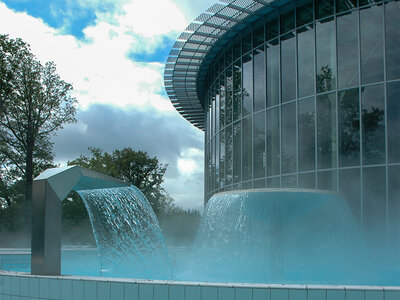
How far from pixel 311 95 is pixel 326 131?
4.13 ft

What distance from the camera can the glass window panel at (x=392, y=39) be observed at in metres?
12.9

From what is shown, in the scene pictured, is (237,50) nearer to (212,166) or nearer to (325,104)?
(325,104)

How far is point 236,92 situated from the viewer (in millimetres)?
18391

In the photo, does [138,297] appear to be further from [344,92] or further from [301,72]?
[301,72]

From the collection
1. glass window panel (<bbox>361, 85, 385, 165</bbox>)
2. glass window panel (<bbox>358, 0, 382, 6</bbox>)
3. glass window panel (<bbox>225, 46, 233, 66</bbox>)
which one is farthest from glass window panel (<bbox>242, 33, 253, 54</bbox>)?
glass window panel (<bbox>361, 85, 385, 165</bbox>)

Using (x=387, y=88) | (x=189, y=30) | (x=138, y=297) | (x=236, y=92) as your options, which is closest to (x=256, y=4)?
(x=189, y=30)

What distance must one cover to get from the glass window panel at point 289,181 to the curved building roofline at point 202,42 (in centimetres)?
541

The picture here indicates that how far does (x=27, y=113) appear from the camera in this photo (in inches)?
1155

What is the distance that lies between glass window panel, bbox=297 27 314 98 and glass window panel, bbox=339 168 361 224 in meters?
2.78

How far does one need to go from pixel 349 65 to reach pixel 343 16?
146cm

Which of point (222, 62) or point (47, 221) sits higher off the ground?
point (222, 62)

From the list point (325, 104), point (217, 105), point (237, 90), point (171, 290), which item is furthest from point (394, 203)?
point (217, 105)

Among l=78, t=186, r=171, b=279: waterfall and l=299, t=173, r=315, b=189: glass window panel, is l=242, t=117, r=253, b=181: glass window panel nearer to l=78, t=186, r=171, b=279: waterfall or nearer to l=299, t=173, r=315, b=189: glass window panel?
l=299, t=173, r=315, b=189: glass window panel

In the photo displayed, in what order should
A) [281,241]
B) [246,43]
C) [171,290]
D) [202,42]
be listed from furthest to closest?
[202,42] < [246,43] < [281,241] < [171,290]
